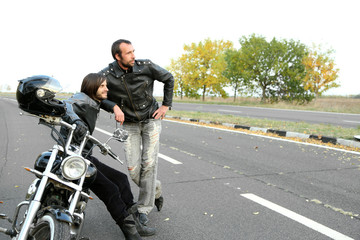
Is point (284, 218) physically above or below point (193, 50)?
below

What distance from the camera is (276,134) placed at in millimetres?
10719

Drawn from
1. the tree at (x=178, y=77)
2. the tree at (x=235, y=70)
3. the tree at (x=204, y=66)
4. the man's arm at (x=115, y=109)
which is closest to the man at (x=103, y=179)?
the man's arm at (x=115, y=109)

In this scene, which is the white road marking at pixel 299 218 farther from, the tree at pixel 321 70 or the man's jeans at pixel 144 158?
the tree at pixel 321 70

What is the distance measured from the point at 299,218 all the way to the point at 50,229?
268 centimetres

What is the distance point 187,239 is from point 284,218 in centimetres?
117

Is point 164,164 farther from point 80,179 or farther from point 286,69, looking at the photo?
point 286,69

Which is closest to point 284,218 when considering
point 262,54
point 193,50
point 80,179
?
point 80,179

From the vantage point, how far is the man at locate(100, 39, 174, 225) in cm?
350

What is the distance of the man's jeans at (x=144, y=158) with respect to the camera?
3611 mm

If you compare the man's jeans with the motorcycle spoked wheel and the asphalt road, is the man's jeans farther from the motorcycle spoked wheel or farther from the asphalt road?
the motorcycle spoked wheel

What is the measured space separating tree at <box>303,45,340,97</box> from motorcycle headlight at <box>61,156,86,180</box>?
41585 mm

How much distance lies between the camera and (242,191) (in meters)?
4.66

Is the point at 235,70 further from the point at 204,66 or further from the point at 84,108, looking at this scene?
the point at 84,108

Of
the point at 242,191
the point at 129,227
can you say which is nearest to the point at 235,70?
the point at 242,191
